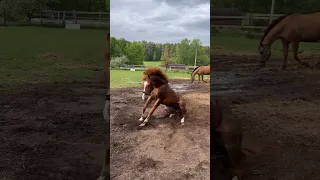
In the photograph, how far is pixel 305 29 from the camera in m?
2.53

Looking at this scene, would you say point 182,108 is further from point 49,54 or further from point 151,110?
point 49,54

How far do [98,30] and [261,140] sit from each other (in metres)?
1.63

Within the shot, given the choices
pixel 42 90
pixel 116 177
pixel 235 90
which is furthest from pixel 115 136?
pixel 235 90

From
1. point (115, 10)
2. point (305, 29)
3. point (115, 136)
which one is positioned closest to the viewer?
point (305, 29)

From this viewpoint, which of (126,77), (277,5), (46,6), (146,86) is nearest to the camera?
(277,5)

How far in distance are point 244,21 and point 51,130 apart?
185 cm

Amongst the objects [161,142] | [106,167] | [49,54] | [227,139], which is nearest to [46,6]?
[49,54]

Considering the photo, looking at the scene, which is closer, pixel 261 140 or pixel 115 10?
pixel 261 140

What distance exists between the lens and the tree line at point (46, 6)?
8.50 ft

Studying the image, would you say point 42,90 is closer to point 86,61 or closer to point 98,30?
point 86,61

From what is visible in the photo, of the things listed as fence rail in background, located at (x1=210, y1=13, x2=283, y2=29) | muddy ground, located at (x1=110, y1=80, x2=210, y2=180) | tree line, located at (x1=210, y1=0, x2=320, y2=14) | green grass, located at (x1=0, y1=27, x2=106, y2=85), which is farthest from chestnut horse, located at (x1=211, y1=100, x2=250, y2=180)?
green grass, located at (x1=0, y1=27, x2=106, y2=85)

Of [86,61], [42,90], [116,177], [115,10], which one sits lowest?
[116,177]

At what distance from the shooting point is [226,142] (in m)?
2.60

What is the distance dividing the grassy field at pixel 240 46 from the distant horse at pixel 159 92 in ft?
2.11
